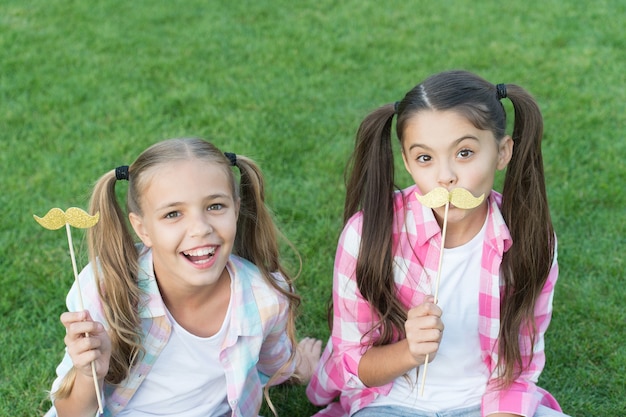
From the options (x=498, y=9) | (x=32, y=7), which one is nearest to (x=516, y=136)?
(x=498, y=9)

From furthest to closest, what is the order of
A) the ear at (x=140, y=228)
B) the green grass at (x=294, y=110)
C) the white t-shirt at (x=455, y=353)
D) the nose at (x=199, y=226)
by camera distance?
the green grass at (x=294, y=110), the white t-shirt at (x=455, y=353), the ear at (x=140, y=228), the nose at (x=199, y=226)

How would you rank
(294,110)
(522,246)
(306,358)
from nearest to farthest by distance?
(522,246) < (306,358) < (294,110)

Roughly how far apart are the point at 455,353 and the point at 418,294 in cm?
21

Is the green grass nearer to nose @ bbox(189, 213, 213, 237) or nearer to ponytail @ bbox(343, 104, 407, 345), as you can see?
ponytail @ bbox(343, 104, 407, 345)

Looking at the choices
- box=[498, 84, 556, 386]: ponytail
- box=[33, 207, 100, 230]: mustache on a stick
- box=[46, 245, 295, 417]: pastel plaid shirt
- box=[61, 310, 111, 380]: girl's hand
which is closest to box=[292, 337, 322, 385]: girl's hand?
box=[46, 245, 295, 417]: pastel plaid shirt

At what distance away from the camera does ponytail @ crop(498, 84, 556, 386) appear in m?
2.26

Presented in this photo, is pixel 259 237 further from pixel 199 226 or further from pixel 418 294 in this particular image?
pixel 418 294

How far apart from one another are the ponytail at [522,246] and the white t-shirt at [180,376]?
80cm

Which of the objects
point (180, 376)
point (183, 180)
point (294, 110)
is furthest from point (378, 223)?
point (294, 110)

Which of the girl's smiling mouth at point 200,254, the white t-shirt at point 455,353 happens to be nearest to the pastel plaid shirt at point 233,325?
the girl's smiling mouth at point 200,254

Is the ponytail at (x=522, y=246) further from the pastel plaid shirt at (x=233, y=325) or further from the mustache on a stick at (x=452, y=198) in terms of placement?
the pastel plaid shirt at (x=233, y=325)

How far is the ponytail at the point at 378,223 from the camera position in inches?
87.4

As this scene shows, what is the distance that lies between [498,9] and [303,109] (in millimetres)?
2036

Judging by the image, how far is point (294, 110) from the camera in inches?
171
